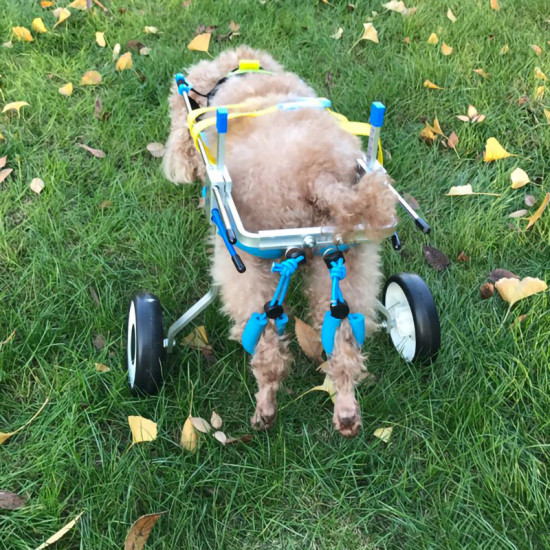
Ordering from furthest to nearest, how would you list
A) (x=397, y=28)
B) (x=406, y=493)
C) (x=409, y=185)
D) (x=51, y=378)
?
(x=397, y=28) < (x=409, y=185) < (x=51, y=378) < (x=406, y=493)

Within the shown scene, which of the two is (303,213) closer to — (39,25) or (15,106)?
(15,106)

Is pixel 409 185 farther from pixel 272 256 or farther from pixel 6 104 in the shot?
pixel 6 104

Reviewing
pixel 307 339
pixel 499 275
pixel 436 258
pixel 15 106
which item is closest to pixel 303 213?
pixel 307 339

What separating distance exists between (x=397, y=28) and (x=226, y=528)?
3.85 m

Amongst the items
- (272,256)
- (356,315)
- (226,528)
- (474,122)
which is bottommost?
(226,528)

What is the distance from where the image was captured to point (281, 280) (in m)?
1.67

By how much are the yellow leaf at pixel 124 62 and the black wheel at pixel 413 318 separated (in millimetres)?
2535

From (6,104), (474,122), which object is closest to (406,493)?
(474,122)

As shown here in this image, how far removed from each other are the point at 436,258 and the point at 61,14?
132 inches

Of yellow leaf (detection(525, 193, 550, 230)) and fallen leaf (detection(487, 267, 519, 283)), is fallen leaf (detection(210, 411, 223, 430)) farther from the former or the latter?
yellow leaf (detection(525, 193, 550, 230))

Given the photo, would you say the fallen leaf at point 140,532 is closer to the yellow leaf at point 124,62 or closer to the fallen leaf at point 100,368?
the fallen leaf at point 100,368

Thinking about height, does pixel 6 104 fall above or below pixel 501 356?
above

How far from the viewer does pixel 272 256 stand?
5.73 feet

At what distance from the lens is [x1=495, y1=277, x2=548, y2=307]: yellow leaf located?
2.35 meters
